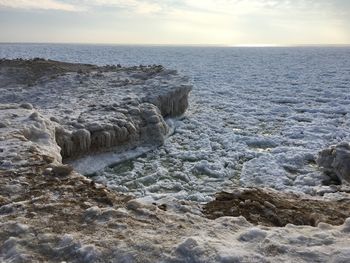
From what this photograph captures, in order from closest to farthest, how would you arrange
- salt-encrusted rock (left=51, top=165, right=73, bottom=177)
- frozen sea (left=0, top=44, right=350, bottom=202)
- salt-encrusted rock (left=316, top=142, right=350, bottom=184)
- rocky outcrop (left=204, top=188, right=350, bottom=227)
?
rocky outcrop (left=204, top=188, right=350, bottom=227)
salt-encrusted rock (left=51, top=165, right=73, bottom=177)
salt-encrusted rock (left=316, top=142, right=350, bottom=184)
frozen sea (left=0, top=44, right=350, bottom=202)

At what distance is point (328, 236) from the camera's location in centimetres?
530

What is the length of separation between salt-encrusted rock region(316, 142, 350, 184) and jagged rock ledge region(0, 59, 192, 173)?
598 centimetres

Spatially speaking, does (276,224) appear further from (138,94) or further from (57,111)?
(138,94)

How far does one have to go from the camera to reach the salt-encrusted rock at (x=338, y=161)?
10.9 metres

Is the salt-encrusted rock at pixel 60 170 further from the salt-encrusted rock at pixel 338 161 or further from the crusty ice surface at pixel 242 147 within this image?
the salt-encrusted rock at pixel 338 161

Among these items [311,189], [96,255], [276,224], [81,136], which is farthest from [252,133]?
A: [96,255]

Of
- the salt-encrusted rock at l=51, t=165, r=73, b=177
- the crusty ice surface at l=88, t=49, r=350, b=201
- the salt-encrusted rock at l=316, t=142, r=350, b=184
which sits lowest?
the crusty ice surface at l=88, t=49, r=350, b=201

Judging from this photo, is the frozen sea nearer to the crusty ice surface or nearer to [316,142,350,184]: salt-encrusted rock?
the crusty ice surface

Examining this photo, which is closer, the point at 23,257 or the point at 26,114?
the point at 23,257

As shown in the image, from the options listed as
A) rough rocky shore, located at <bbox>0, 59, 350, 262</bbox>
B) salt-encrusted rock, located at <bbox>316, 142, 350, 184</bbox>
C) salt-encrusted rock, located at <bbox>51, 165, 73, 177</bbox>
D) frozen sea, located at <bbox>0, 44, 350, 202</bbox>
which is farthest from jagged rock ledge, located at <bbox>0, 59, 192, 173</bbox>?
salt-encrusted rock, located at <bbox>316, 142, 350, 184</bbox>

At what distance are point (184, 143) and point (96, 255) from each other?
35.0 feet

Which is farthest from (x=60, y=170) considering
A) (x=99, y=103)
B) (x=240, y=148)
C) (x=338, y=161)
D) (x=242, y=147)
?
(x=99, y=103)

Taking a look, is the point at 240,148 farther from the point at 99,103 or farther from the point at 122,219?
the point at 122,219

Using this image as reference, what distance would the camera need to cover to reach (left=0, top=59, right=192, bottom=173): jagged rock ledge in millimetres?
12992
